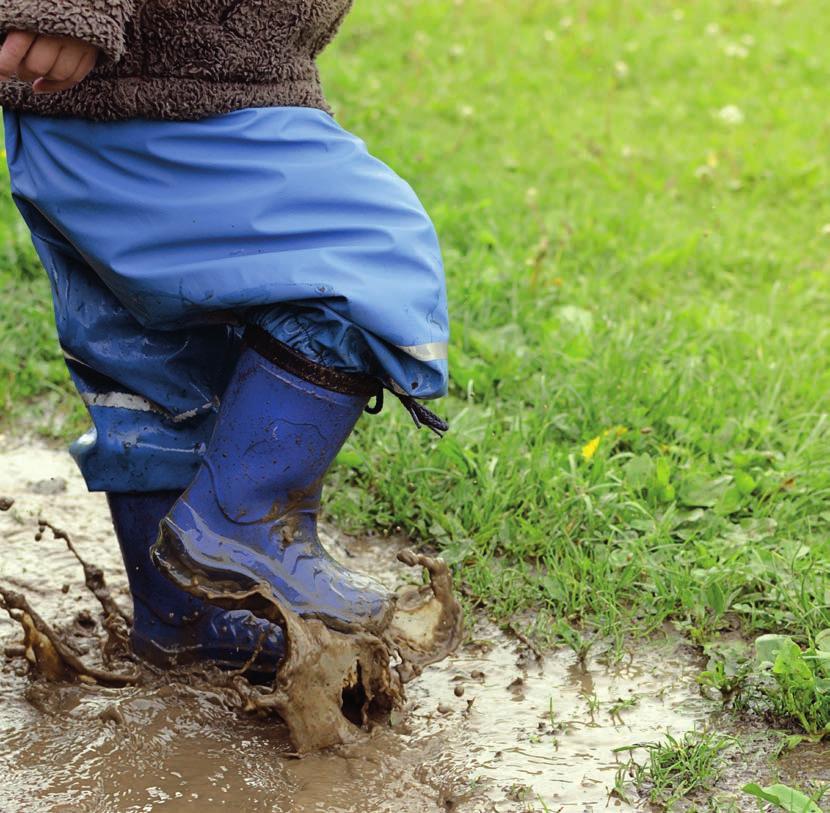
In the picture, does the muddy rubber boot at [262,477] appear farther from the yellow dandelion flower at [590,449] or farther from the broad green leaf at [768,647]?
the yellow dandelion flower at [590,449]

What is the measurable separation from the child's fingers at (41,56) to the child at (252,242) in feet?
0.13

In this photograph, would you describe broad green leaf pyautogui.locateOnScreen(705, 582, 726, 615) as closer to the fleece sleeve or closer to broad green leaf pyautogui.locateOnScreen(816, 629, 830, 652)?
broad green leaf pyautogui.locateOnScreen(816, 629, 830, 652)

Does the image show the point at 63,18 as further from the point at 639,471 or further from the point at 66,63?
the point at 639,471

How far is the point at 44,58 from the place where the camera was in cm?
169

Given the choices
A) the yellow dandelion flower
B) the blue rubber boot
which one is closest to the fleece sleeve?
the blue rubber boot

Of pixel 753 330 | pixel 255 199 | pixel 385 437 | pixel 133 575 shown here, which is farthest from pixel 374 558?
pixel 753 330

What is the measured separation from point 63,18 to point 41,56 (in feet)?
0.25

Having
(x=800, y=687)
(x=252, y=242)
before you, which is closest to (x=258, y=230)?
(x=252, y=242)

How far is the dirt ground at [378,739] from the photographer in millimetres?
1947

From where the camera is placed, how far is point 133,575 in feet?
7.44

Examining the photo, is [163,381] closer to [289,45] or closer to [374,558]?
[289,45]

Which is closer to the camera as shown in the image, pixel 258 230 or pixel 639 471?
pixel 258 230

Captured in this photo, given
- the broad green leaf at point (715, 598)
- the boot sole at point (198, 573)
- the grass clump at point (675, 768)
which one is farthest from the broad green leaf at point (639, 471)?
the boot sole at point (198, 573)

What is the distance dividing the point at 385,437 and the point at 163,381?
962 millimetres
